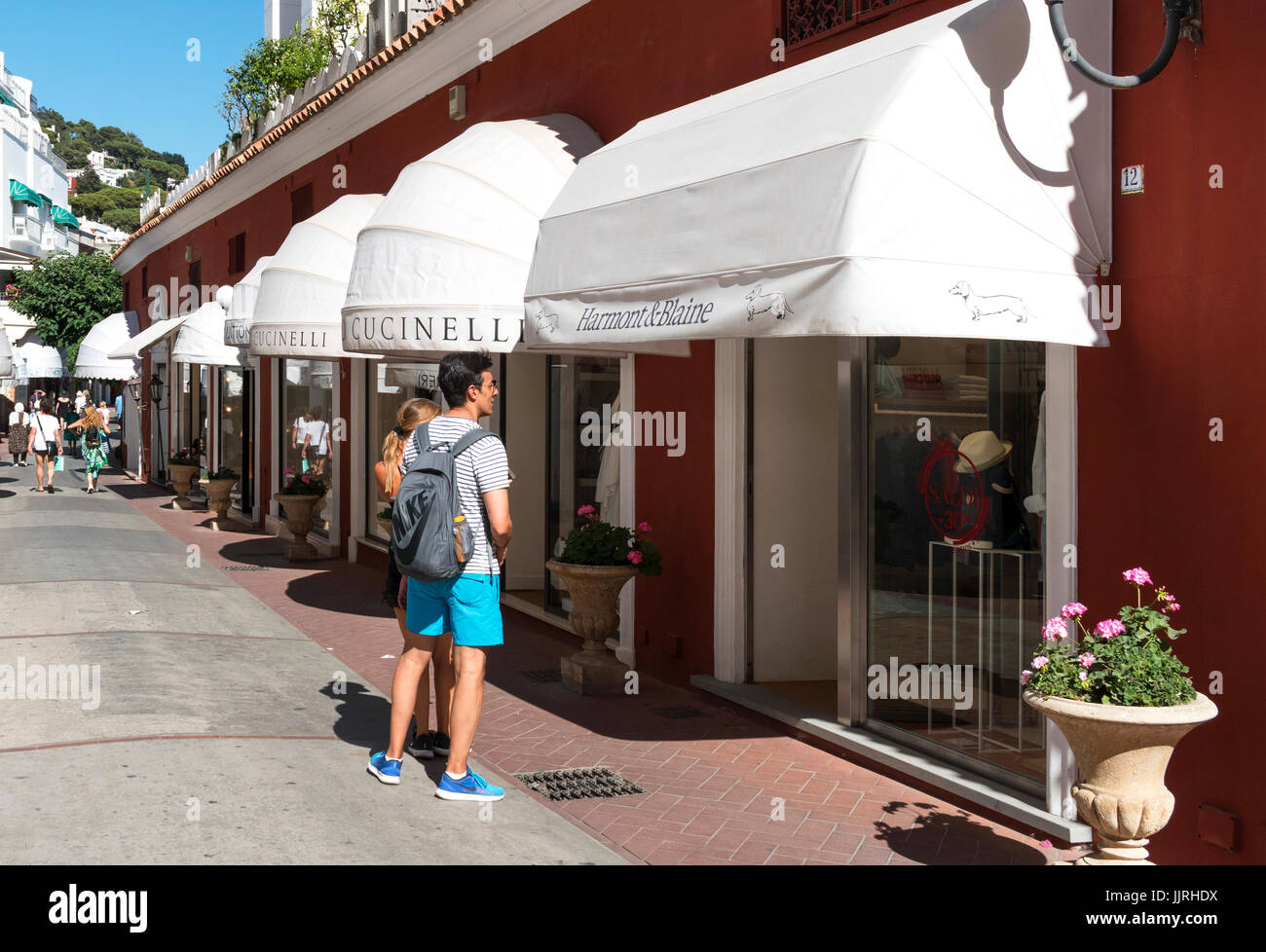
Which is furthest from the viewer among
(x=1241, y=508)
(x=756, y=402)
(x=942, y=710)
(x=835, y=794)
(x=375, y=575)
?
(x=375, y=575)

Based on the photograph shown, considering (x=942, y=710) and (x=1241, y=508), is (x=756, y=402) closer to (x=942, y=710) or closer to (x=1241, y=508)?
(x=942, y=710)

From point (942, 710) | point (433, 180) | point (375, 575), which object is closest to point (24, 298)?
point (375, 575)

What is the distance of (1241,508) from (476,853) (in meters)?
3.42

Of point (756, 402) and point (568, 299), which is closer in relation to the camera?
point (568, 299)

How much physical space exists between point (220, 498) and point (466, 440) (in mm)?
15934

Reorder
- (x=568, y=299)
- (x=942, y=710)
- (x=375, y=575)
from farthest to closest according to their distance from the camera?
(x=375, y=575) < (x=568, y=299) < (x=942, y=710)

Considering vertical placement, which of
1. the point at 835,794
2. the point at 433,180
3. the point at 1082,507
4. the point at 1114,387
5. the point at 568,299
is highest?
the point at 433,180

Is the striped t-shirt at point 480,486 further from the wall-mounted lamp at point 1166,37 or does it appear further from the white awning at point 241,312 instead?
the white awning at point 241,312

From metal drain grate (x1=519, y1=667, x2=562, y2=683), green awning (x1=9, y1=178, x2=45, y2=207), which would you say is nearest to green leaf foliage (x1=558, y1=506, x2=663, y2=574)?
metal drain grate (x1=519, y1=667, x2=562, y2=683)

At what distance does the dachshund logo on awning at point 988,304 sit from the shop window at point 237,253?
18785 mm

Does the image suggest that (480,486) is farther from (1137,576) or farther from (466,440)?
(1137,576)

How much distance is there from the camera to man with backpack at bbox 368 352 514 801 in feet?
18.9

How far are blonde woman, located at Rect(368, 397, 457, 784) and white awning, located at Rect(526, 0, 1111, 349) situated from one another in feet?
6.52

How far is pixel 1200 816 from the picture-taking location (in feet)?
16.6
